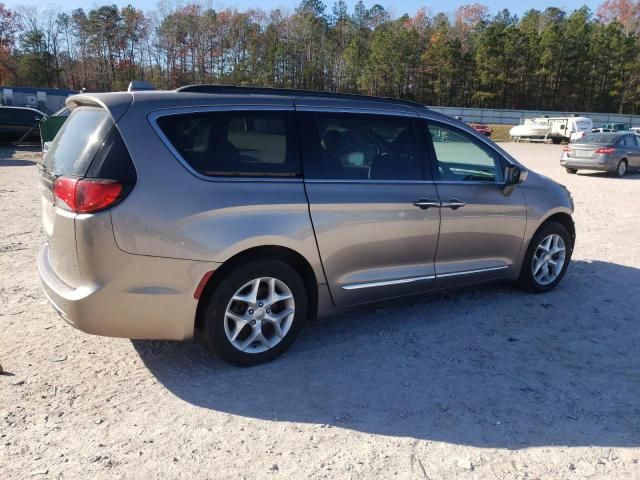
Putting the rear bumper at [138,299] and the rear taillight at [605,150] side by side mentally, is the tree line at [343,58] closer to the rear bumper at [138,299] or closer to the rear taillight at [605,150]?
the rear taillight at [605,150]

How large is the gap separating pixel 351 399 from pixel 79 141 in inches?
92.3

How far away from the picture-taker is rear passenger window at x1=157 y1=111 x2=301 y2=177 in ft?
11.2

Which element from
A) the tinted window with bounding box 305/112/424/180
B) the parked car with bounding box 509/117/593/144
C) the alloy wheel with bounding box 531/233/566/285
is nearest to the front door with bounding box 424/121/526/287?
the tinted window with bounding box 305/112/424/180

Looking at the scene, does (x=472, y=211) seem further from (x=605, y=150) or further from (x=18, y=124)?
(x=18, y=124)

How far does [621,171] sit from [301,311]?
56.9 feet

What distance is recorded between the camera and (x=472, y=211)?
4684 millimetres

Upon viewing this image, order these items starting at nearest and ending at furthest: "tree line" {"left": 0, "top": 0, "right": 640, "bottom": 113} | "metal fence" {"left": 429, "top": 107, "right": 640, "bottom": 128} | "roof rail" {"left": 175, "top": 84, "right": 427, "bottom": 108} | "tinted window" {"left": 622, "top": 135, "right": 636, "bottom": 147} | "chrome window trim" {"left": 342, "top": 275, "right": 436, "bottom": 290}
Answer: "roof rail" {"left": 175, "top": 84, "right": 427, "bottom": 108}, "chrome window trim" {"left": 342, "top": 275, "right": 436, "bottom": 290}, "tinted window" {"left": 622, "top": 135, "right": 636, "bottom": 147}, "metal fence" {"left": 429, "top": 107, "right": 640, "bottom": 128}, "tree line" {"left": 0, "top": 0, "right": 640, "bottom": 113}

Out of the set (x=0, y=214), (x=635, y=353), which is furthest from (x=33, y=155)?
(x=635, y=353)

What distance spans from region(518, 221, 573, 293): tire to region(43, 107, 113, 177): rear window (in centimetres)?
395

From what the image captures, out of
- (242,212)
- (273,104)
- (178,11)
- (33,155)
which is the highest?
(178,11)

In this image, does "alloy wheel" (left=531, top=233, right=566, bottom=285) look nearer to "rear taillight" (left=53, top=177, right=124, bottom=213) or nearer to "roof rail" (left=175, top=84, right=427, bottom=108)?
"roof rail" (left=175, top=84, right=427, bottom=108)

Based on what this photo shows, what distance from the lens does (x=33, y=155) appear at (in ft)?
66.1

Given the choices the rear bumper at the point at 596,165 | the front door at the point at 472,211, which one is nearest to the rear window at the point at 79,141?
the front door at the point at 472,211

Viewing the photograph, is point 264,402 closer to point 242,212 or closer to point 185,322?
point 185,322
